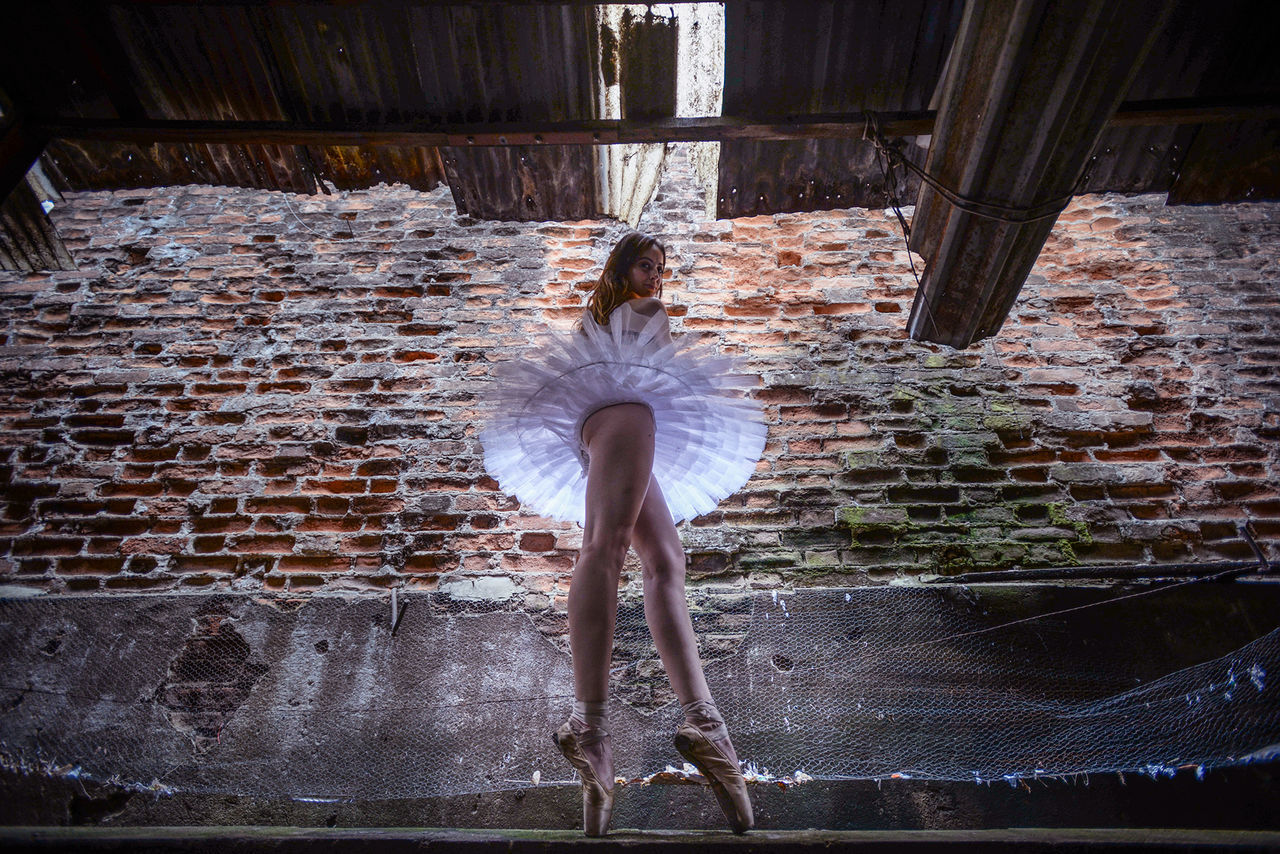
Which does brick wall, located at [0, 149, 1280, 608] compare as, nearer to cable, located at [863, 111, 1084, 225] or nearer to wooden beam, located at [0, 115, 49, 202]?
wooden beam, located at [0, 115, 49, 202]

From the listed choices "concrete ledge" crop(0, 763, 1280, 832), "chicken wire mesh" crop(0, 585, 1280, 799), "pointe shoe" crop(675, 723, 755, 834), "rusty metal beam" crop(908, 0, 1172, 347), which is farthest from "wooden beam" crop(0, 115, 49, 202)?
"rusty metal beam" crop(908, 0, 1172, 347)

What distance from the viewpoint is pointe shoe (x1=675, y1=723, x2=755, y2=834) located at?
1.42 m

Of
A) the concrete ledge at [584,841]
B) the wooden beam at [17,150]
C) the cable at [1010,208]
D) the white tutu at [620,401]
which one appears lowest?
the concrete ledge at [584,841]

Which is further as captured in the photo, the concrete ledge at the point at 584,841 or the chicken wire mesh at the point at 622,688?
the chicken wire mesh at the point at 622,688

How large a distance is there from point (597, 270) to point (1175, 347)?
2532 millimetres

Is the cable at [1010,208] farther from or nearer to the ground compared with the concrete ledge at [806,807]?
farther from the ground

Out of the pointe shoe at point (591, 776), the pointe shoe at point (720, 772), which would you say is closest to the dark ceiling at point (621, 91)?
the pointe shoe at point (720, 772)

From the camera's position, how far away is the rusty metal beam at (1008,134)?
183cm

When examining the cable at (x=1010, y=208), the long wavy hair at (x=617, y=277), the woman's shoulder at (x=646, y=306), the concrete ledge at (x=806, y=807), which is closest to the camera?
the concrete ledge at (x=806, y=807)

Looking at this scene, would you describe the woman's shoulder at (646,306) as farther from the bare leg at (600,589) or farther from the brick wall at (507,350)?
the brick wall at (507,350)

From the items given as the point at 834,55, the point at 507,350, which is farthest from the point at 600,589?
the point at 834,55

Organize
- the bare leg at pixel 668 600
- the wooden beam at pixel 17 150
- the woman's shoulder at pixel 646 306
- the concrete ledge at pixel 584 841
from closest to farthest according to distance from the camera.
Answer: the concrete ledge at pixel 584 841 → the bare leg at pixel 668 600 → the woman's shoulder at pixel 646 306 → the wooden beam at pixel 17 150

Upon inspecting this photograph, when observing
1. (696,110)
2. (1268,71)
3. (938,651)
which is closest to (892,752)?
(938,651)

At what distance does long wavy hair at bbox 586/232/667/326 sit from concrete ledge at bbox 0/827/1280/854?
54.2 inches
